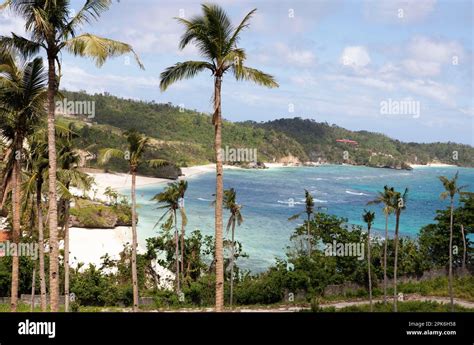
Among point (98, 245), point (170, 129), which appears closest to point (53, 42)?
point (98, 245)

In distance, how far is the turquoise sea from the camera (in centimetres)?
6375

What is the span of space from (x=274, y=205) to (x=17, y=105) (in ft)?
280

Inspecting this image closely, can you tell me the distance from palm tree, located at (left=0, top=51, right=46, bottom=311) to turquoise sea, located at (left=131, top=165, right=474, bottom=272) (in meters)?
35.1

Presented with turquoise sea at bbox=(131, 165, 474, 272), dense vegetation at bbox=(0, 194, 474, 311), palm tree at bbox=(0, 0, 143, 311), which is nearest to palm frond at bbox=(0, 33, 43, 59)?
palm tree at bbox=(0, 0, 143, 311)

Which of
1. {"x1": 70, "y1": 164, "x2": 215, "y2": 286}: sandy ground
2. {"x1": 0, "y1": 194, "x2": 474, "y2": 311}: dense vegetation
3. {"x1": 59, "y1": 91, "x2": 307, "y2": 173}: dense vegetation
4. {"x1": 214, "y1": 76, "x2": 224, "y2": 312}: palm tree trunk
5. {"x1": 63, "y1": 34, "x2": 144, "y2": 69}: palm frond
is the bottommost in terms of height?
{"x1": 70, "y1": 164, "x2": 215, "y2": 286}: sandy ground

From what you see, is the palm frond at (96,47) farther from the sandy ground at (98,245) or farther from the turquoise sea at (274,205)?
the turquoise sea at (274,205)

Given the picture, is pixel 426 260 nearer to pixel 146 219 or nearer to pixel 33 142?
pixel 33 142

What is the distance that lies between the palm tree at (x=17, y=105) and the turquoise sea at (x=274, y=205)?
1382 inches

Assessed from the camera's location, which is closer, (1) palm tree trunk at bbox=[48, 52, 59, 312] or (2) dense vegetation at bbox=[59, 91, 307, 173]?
(1) palm tree trunk at bbox=[48, 52, 59, 312]

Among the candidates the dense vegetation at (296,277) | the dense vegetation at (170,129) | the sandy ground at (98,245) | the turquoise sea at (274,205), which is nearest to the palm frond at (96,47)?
the dense vegetation at (296,277)

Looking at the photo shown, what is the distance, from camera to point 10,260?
32.6 m

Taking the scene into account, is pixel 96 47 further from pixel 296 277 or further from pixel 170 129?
pixel 170 129

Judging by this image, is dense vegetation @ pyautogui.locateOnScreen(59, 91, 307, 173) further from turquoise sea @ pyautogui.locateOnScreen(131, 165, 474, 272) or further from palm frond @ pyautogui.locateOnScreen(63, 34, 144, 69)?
palm frond @ pyautogui.locateOnScreen(63, 34, 144, 69)

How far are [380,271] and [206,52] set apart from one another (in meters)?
27.9
